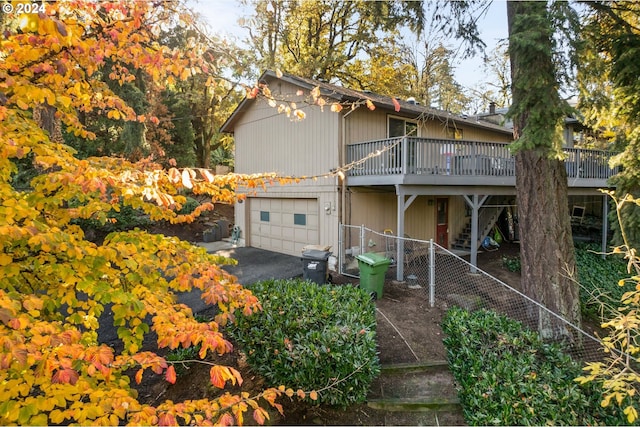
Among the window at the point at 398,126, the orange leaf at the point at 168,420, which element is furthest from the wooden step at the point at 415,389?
the window at the point at 398,126

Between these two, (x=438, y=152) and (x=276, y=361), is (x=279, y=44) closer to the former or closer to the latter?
(x=438, y=152)

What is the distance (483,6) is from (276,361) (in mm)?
8047

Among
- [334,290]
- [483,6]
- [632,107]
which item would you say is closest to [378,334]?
[334,290]

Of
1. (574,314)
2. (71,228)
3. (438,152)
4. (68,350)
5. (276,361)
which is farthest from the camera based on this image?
(438,152)

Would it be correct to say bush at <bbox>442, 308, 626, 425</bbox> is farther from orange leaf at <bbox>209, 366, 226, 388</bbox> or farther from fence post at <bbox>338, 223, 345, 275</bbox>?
fence post at <bbox>338, 223, 345, 275</bbox>

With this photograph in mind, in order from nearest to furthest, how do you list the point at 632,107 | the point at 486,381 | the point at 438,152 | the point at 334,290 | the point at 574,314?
the point at 486,381
the point at 334,290
the point at 574,314
the point at 632,107
the point at 438,152

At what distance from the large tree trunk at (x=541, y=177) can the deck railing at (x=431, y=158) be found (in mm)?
2953

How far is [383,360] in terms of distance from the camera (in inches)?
212

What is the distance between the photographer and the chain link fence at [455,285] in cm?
615

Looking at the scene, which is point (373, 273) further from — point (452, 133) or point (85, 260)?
point (452, 133)

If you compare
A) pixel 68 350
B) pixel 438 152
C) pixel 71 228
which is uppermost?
pixel 438 152

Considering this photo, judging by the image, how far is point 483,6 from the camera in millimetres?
7566

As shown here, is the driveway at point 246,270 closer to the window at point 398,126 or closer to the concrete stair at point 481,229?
the window at point 398,126

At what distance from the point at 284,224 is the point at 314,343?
8.47 meters
